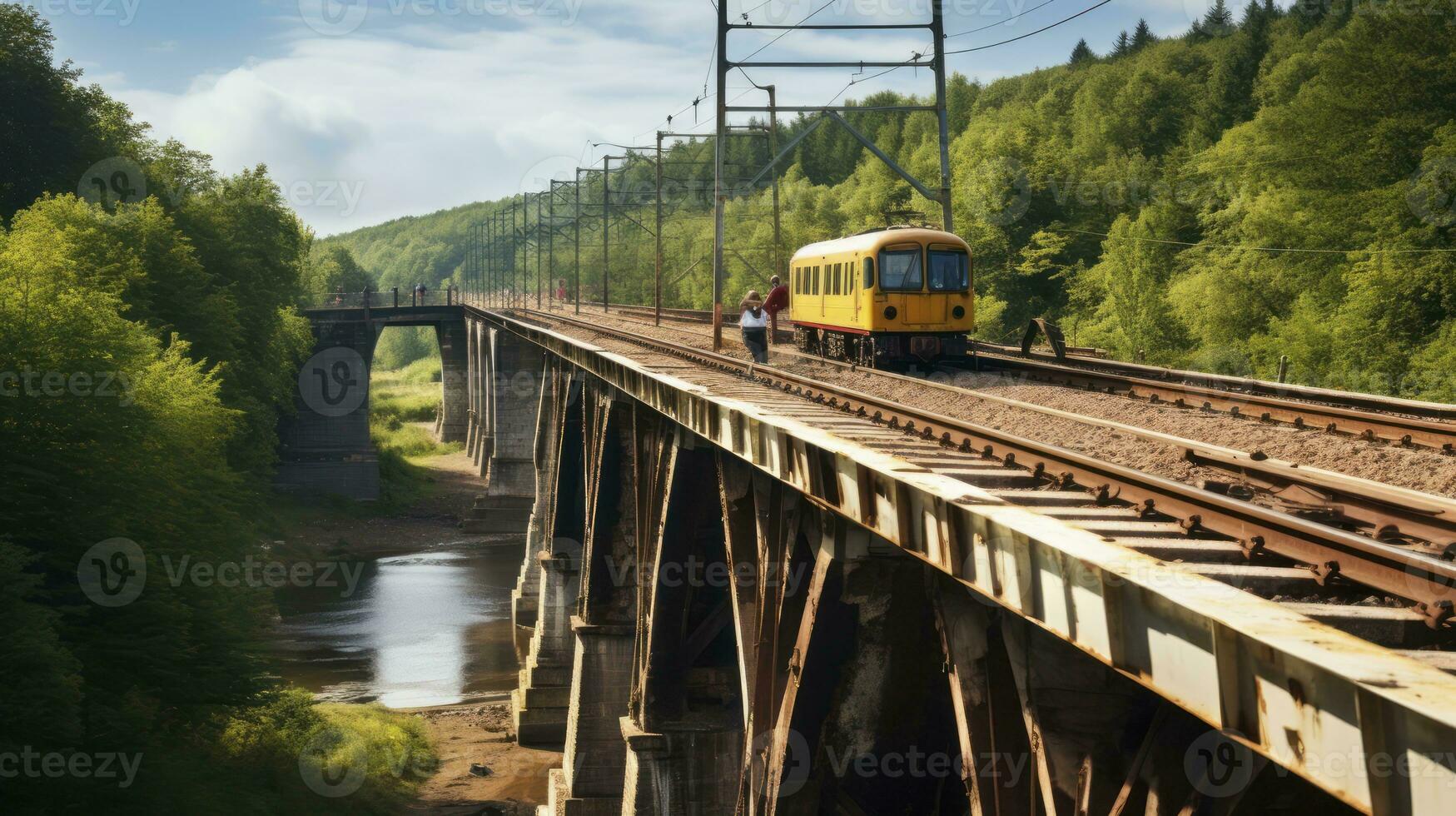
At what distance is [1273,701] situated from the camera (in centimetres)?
373

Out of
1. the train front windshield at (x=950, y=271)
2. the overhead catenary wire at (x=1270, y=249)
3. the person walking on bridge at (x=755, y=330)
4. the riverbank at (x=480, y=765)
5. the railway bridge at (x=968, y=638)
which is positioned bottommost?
the riverbank at (x=480, y=765)

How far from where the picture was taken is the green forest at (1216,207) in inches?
1362

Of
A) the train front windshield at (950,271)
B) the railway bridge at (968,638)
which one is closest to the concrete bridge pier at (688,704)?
the railway bridge at (968,638)

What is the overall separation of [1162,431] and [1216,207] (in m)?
49.5

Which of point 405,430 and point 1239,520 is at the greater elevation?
point 1239,520

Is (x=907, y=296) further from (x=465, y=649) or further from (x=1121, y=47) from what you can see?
(x=1121, y=47)

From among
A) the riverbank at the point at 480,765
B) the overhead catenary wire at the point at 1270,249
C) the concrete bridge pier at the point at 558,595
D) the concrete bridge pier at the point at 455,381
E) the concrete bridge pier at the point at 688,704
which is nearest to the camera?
the concrete bridge pier at the point at 688,704

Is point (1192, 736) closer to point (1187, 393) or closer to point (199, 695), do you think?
point (1187, 393)

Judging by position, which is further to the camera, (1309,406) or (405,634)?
(405,634)

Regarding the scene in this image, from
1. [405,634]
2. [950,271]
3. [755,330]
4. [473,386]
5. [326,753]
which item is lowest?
[405,634]

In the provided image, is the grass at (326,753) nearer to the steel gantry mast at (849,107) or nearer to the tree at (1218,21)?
the steel gantry mast at (849,107)

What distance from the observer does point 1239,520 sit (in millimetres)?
5801

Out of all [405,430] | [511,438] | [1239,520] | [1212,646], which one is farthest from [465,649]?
[405,430]

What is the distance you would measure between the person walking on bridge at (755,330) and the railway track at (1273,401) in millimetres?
3672
